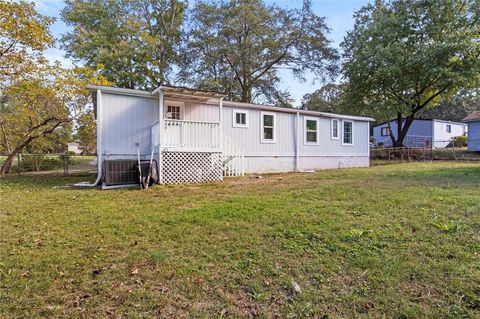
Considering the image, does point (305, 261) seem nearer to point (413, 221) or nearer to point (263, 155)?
point (413, 221)

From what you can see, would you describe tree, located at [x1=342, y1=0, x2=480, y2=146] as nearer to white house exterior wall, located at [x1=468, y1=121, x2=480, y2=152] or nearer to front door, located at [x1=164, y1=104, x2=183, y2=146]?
white house exterior wall, located at [x1=468, y1=121, x2=480, y2=152]

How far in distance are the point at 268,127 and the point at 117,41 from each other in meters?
13.6

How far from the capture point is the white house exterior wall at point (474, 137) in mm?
22000

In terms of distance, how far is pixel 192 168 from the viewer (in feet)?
32.2

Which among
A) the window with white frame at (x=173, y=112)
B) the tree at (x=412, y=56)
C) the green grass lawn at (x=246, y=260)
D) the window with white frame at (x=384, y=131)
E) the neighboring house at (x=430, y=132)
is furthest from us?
the window with white frame at (x=384, y=131)

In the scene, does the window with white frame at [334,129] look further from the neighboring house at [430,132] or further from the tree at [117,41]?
the neighboring house at [430,132]

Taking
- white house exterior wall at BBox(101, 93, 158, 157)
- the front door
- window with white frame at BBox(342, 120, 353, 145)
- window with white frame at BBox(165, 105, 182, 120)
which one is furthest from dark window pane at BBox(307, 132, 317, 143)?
white house exterior wall at BBox(101, 93, 158, 157)

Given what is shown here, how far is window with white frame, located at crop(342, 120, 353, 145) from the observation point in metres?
15.5

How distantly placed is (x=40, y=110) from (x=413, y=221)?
13.8 metres

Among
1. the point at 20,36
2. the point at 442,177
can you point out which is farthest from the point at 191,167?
the point at 442,177

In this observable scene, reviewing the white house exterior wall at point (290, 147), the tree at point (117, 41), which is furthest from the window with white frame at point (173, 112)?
the tree at point (117, 41)

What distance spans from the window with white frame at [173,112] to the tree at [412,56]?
1359 cm

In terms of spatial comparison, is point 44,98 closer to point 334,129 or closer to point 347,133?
point 334,129

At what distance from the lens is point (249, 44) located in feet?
70.5
